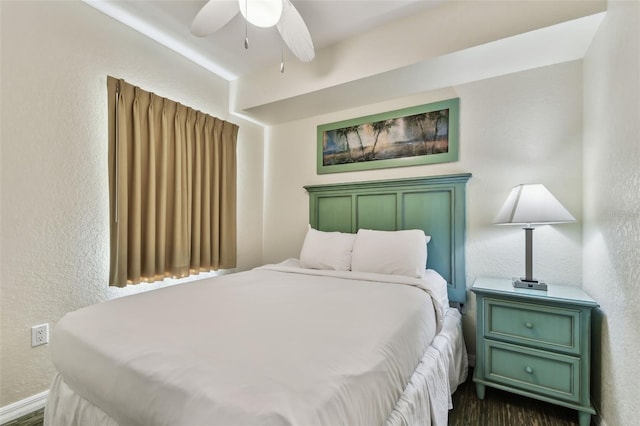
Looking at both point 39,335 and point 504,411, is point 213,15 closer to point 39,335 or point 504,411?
point 39,335

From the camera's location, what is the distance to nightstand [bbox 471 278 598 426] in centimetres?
151

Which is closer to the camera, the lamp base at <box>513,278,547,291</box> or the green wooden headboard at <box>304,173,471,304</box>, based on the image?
the lamp base at <box>513,278,547,291</box>

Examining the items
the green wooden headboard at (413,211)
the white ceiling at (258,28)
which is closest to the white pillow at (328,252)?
the green wooden headboard at (413,211)

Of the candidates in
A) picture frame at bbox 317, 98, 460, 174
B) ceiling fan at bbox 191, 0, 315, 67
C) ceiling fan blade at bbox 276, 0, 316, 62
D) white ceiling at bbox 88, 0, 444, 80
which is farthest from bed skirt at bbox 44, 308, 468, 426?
white ceiling at bbox 88, 0, 444, 80

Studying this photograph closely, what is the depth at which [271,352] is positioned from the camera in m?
0.89

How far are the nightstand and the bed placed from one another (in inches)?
8.7

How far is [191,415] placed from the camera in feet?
2.25

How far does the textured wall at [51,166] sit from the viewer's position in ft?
5.24

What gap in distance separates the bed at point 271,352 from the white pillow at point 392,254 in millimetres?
10

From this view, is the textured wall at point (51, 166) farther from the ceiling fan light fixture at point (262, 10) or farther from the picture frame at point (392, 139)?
the picture frame at point (392, 139)

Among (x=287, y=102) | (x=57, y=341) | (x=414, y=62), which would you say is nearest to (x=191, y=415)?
(x=57, y=341)

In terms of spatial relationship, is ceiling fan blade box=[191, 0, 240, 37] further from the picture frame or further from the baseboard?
the baseboard

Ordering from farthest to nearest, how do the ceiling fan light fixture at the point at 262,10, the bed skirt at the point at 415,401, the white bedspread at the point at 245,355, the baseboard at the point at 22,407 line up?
the baseboard at the point at 22,407 → the ceiling fan light fixture at the point at 262,10 → the bed skirt at the point at 415,401 → the white bedspread at the point at 245,355

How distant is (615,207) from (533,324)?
2.46 feet
